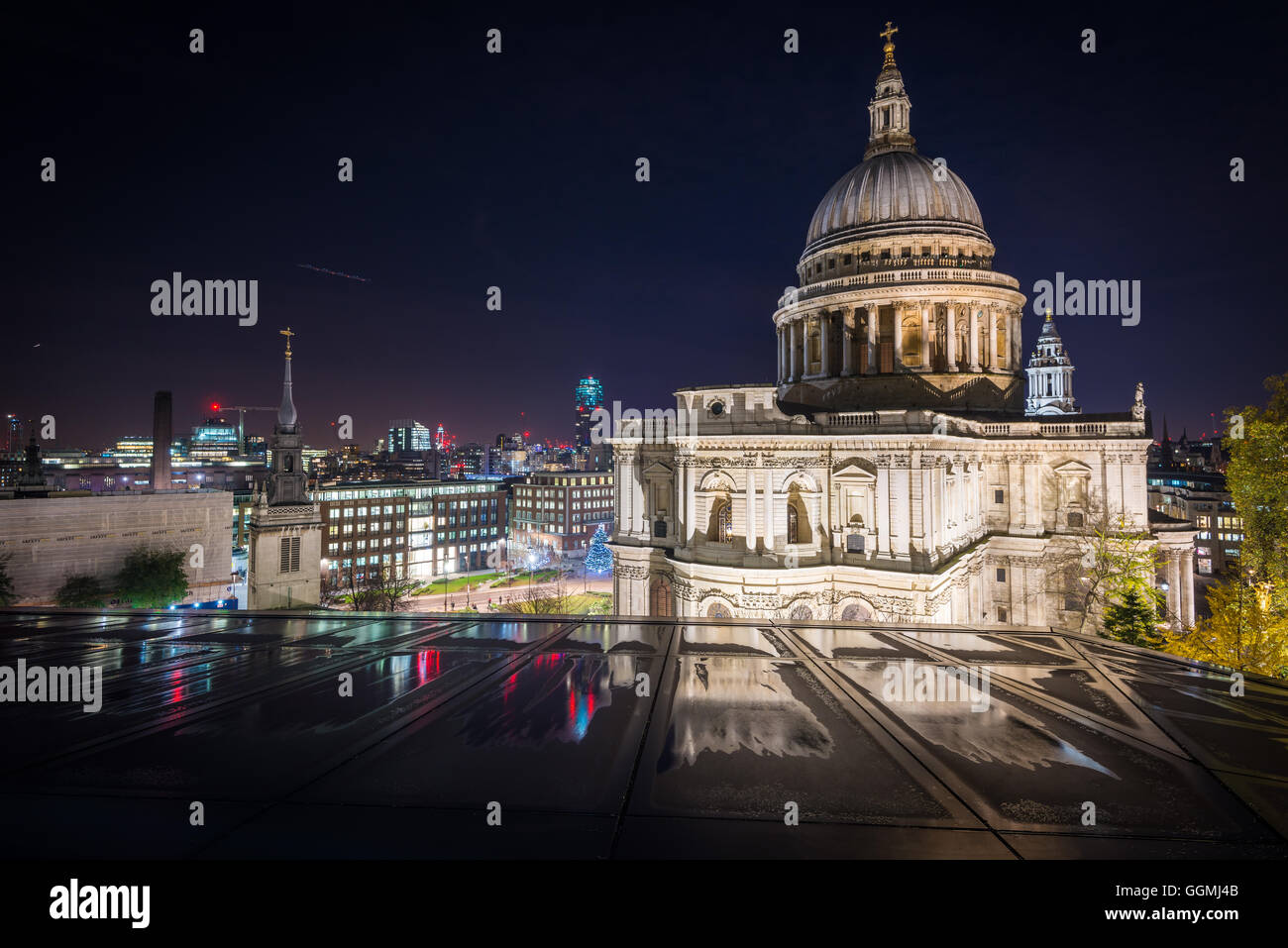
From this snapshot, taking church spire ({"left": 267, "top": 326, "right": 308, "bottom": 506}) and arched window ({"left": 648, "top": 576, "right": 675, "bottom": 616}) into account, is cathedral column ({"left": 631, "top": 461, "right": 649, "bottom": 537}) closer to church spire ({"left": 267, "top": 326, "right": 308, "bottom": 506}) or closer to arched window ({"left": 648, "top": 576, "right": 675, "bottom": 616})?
arched window ({"left": 648, "top": 576, "right": 675, "bottom": 616})

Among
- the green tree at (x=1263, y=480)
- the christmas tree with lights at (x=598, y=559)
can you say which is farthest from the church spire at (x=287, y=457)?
the green tree at (x=1263, y=480)

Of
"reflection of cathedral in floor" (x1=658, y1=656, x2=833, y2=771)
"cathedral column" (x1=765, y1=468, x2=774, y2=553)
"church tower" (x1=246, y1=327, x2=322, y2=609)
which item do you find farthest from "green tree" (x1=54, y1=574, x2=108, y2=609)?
"reflection of cathedral in floor" (x1=658, y1=656, x2=833, y2=771)

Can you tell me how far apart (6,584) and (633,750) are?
185 ft

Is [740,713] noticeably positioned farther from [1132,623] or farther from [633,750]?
[1132,623]

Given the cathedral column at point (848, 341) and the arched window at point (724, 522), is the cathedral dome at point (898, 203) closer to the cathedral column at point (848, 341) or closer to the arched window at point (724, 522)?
the cathedral column at point (848, 341)

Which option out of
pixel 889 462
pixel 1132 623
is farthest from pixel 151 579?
pixel 1132 623

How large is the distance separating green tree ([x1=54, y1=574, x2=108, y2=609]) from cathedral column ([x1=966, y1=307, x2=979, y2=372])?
65.7 meters

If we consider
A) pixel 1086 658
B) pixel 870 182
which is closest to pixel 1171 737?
Result: pixel 1086 658

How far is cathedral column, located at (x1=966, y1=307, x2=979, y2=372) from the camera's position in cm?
4084

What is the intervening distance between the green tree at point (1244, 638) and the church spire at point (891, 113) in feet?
133

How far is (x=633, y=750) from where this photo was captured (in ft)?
16.8

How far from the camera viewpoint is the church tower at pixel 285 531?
45906mm
